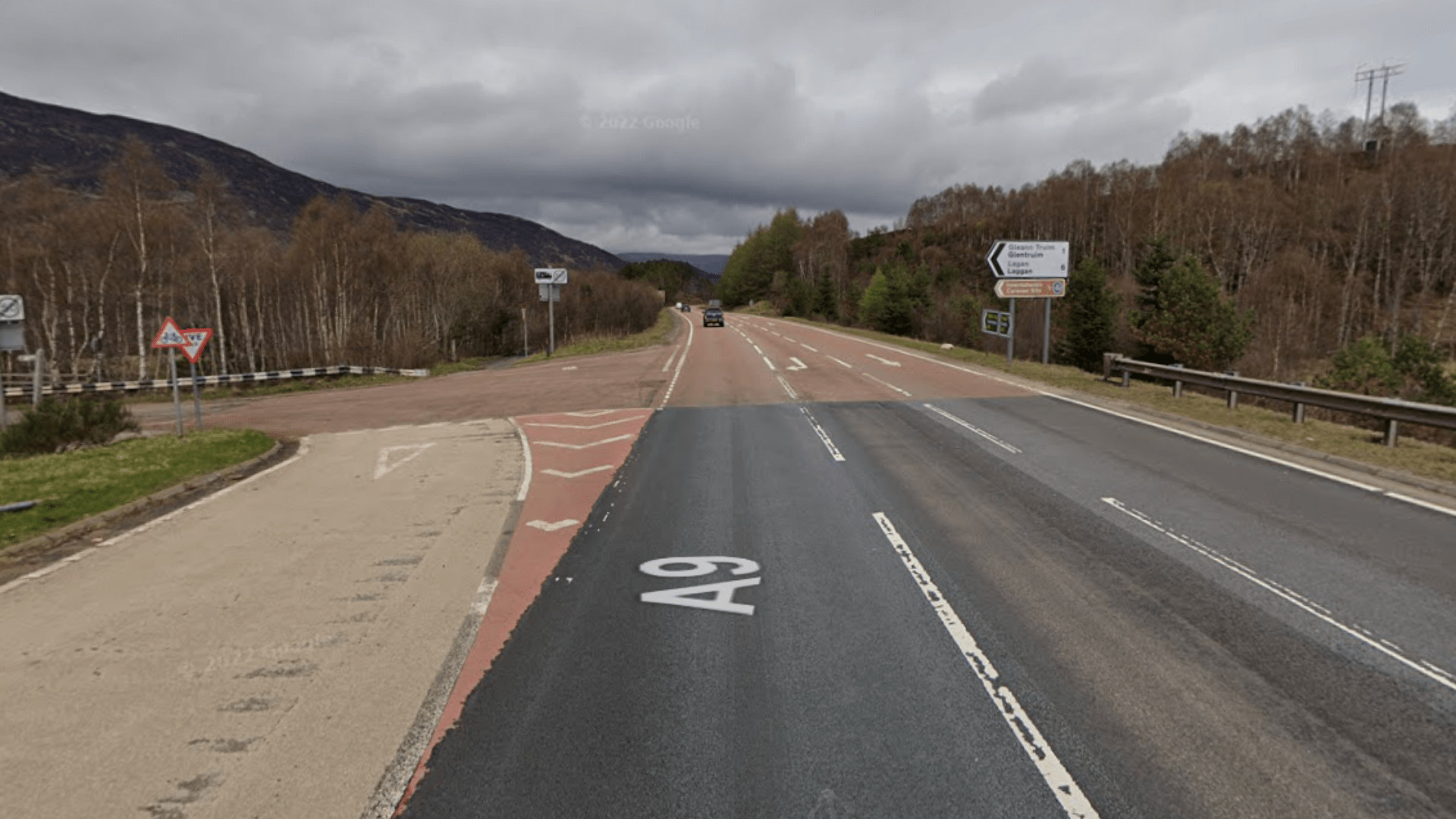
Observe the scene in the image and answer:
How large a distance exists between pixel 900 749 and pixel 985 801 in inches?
20.2

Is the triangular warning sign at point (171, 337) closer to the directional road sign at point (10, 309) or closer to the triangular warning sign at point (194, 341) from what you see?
the triangular warning sign at point (194, 341)

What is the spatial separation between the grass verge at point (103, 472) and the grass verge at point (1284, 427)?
1741 centimetres

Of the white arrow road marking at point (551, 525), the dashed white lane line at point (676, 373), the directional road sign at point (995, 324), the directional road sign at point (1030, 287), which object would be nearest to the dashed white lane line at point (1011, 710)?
the white arrow road marking at point (551, 525)

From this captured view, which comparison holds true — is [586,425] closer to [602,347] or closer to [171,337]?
[171,337]

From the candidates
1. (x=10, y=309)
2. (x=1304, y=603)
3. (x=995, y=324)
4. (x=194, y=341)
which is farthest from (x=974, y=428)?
(x=10, y=309)

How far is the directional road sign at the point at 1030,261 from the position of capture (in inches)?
971

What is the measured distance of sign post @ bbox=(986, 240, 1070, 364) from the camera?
24.6 meters

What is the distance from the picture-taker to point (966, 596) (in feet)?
Result: 19.2

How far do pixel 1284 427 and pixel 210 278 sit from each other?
55590 mm

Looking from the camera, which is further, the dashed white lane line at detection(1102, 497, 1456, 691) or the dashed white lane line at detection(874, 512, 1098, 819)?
the dashed white lane line at detection(1102, 497, 1456, 691)

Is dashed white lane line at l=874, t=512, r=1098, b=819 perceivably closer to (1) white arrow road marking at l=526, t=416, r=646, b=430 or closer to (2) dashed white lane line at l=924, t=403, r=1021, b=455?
(2) dashed white lane line at l=924, t=403, r=1021, b=455

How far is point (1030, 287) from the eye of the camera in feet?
80.8

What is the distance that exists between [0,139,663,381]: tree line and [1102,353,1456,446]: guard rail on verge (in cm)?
3818

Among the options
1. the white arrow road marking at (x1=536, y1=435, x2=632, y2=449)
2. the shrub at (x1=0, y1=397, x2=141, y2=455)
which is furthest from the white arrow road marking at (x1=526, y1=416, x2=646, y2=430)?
the shrub at (x1=0, y1=397, x2=141, y2=455)
